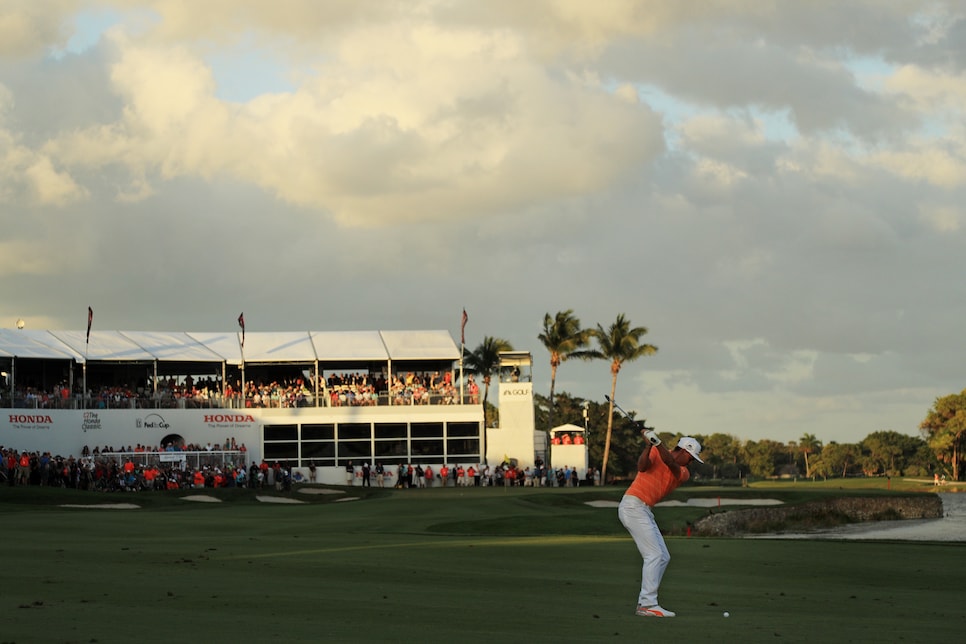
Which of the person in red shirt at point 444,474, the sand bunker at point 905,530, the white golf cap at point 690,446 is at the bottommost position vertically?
the sand bunker at point 905,530

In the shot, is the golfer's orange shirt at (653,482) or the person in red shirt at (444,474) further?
the person in red shirt at (444,474)

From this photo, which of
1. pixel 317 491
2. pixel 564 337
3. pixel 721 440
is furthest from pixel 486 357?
pixel 721 440

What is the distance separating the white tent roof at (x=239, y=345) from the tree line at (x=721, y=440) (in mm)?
11842

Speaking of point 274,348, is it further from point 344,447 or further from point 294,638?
point 294,638

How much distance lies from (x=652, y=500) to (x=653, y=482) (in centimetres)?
22

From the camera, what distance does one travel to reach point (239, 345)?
72.1m

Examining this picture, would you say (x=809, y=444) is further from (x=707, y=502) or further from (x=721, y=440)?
(x=707, y=502)

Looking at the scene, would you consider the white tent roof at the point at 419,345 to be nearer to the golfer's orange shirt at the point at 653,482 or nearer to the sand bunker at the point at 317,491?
the sand bunker at the point at 317,491

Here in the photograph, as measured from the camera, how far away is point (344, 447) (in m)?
66.7

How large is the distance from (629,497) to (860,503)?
4086 centimetres

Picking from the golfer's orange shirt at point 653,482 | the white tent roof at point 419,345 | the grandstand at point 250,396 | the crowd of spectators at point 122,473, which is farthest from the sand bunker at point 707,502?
the golfer's orange shirt at point 653,482

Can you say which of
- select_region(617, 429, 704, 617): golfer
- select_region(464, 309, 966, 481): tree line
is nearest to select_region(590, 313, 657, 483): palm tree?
select_region(464, 309, 966, 481): tree line

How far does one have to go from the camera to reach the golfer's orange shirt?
13891 millimetres

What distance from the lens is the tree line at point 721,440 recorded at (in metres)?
85.4
